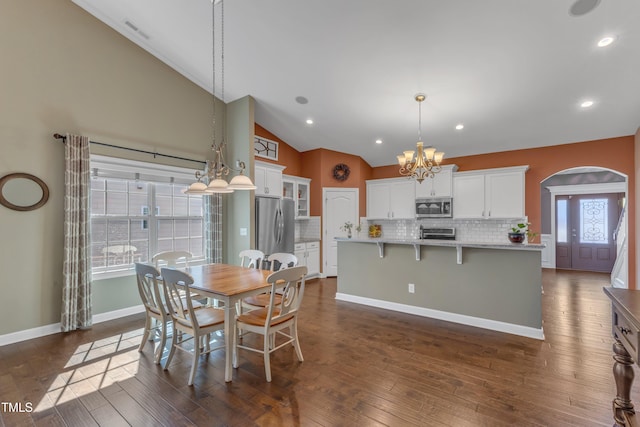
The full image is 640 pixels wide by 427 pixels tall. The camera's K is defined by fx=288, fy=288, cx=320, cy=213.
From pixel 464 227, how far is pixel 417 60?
4.03 m

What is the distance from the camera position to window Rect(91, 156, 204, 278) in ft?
12.8

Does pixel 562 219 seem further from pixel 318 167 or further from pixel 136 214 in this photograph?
pixel 136 214

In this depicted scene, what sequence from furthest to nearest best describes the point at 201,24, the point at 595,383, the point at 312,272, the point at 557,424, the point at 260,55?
the point at 312,272 < the point at 260,55 < the point at 201,24 < the point at 595,383 < the point at 557,424

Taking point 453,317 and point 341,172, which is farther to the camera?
point 341,172

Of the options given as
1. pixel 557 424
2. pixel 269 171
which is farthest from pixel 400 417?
pixel 269 171

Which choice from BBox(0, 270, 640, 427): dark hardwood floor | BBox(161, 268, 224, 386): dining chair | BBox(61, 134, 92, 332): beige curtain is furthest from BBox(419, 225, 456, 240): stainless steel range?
BBox(61, 134, 92, 332): beige curtain

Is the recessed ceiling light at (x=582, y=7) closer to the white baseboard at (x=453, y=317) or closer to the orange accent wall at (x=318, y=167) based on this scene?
the white baseboard at (x=453, y=317)

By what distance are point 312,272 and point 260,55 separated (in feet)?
14.3

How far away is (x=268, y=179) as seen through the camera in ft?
18.3

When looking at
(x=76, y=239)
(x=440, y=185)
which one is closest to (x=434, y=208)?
(x=440, y=185)

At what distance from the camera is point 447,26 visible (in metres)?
3.03

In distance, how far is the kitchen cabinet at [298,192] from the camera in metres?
6.35

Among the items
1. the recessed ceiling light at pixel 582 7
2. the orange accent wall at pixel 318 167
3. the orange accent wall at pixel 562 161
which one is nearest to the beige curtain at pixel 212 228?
the orange accent wall at pixel 318 167

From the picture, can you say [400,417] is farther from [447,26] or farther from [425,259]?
[447,26]
